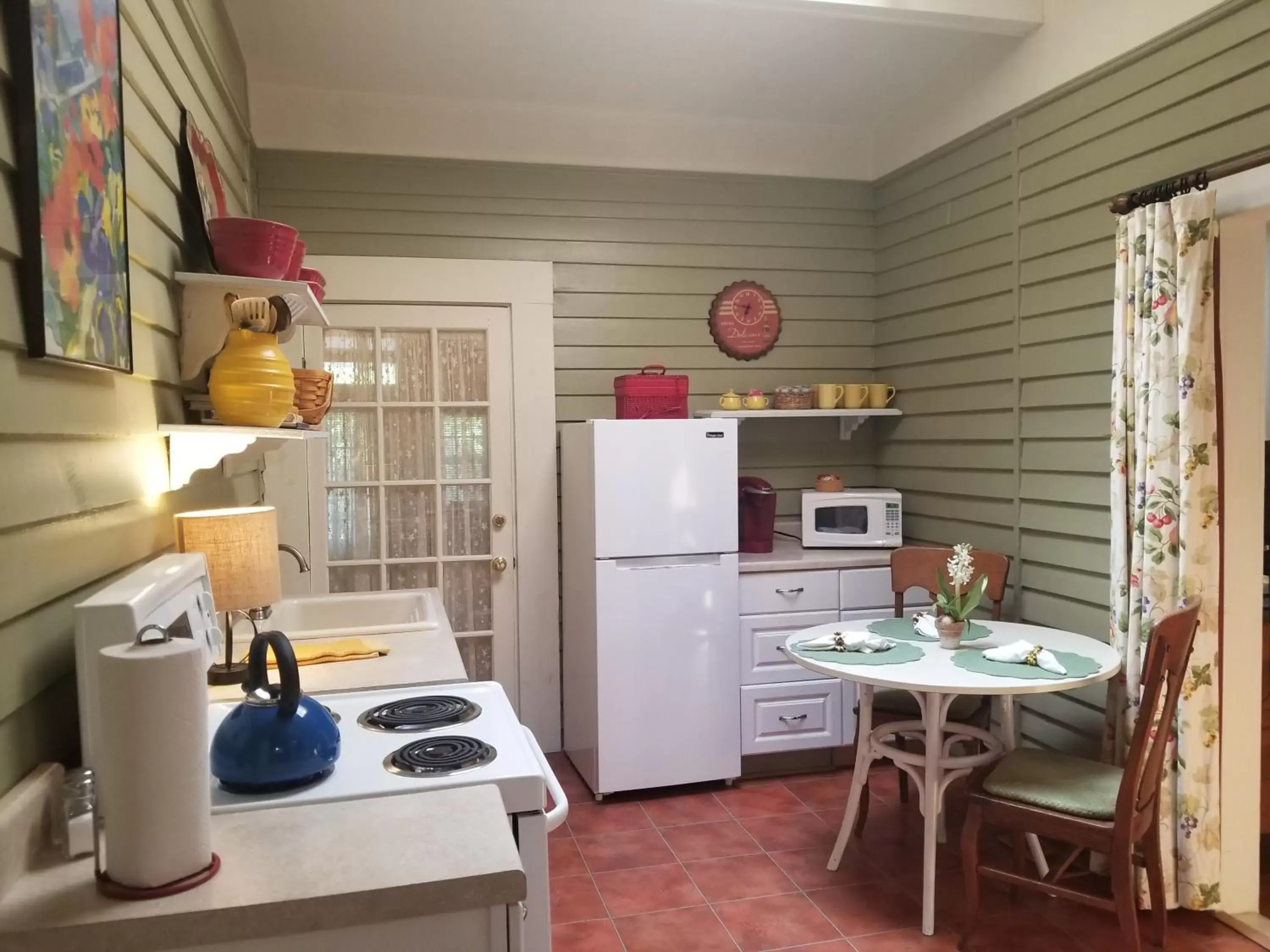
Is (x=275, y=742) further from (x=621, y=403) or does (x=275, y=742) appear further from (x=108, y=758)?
(x=621, y=403)

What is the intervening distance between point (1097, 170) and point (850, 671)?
1822 mm

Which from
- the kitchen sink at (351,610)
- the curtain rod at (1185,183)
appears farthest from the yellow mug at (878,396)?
the kitchen sink at (351,610)

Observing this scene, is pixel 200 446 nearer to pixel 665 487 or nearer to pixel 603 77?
pixel 665 487

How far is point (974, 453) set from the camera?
11.8 ft

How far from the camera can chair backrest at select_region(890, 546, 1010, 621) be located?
327cm

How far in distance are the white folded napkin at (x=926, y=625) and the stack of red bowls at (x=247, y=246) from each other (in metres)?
2.15

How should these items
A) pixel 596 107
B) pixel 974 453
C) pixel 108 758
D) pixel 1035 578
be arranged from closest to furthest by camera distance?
pixel 108 758 → pixel 1035 578 → pixel 974 453 → pixel 596 107

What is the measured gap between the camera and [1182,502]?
2.52 meters

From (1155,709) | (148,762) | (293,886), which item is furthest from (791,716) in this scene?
(148,762)

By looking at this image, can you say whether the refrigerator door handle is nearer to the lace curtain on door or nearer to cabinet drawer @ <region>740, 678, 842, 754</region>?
cabinet drawer @ <region>740, 678, 842, 754</region>

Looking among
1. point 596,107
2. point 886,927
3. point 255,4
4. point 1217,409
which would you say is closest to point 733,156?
point 596,107

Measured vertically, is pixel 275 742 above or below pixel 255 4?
below

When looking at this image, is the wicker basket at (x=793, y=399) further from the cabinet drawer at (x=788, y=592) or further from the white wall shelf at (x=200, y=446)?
the white wall shelf at (x=200, y=446)

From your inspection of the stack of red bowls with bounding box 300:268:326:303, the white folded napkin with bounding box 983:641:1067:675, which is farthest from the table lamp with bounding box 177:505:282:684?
the white folded napkin with bounding box 983:641:1067:675
